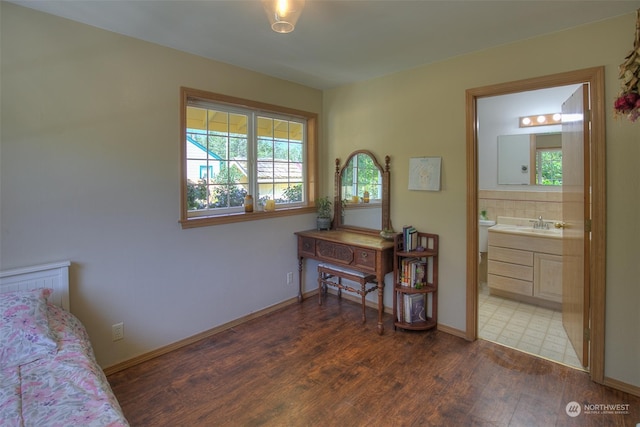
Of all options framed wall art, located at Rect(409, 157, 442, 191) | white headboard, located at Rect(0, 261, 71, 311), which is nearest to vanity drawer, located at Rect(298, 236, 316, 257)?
framed wall art, located at Rect(409, 157, 442, 191)

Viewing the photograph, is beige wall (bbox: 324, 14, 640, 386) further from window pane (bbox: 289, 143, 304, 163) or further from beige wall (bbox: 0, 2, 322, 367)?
beige wall (bbox: 0, 2, 322, 367)

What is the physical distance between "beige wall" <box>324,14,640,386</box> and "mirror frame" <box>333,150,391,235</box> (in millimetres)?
67

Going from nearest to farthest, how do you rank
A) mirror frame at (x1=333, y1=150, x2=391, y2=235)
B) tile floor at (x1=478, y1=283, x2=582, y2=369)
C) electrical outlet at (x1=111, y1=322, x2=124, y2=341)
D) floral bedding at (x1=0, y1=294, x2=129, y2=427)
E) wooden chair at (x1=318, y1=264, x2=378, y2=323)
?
floral bedding at (x1=0, y1=294, x2=129, y2=427) → electrical outlet at (x1=111, y1=322, x2=124, y2=341) → tile floor at (x1=478, y1=283, x2=582, y2=369) → wooden chair at (x1=318, y1=264, x2=378, y2=323) → mirror frame at (x1=333, y1=150, x2=391, y2=235)

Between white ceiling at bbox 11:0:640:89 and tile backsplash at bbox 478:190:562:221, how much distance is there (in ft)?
6.52

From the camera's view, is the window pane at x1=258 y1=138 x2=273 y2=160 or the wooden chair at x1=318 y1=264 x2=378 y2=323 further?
the window pane at x1=258 y1=138 x2=273 y2=160

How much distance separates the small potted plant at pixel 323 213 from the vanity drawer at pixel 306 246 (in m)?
0.28

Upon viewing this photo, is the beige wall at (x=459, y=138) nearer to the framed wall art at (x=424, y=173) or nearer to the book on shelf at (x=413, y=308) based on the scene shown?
the framed wall art at (x=424, y=173)

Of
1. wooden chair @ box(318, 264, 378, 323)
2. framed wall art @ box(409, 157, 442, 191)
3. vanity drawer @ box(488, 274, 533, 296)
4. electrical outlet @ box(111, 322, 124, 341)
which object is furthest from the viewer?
vanity drawer @ box(488, 274, 533, 296)

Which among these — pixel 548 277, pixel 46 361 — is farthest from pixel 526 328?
pixel 46 361

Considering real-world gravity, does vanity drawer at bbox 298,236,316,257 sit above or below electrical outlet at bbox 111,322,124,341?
above

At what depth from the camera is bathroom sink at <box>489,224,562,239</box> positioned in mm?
3468

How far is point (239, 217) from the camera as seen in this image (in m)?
3.14

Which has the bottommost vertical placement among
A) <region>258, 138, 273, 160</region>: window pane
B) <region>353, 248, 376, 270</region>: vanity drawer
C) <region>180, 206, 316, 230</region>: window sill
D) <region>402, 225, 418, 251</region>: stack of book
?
<region>353, 248, 376, 270</region>: vanity drawer

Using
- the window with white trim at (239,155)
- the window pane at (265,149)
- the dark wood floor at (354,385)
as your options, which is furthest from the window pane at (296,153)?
the dark wood floor at (354,385)
